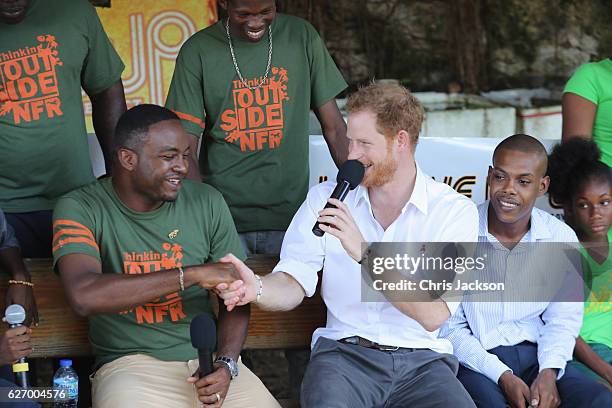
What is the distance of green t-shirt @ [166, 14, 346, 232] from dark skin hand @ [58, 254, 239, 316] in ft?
3.09

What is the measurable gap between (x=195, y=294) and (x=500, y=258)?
48.8 inches

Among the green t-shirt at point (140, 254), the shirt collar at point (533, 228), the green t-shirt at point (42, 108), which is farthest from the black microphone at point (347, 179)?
the green t-shirt at point (42, 108)

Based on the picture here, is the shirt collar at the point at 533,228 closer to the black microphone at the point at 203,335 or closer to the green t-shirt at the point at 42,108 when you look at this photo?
the black microphone at the point at 203,335

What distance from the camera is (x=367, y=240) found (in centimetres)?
373

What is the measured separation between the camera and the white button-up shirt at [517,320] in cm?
388

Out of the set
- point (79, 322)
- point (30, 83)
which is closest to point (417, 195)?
point (79, 322)

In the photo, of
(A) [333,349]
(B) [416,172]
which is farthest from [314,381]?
(B) [416,172]

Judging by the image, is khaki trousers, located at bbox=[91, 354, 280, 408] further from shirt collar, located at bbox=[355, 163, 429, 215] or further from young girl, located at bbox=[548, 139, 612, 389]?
young girl, located at bbox=[548, 139, 612, 389]

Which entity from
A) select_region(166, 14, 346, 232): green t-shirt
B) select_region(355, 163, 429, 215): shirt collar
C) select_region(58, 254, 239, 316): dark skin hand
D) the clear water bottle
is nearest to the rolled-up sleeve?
select_region(355, 163, 429, 215): shirt collar

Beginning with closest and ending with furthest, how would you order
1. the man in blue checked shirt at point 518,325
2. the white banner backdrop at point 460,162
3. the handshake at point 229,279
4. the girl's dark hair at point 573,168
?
the handshake at point 229,279
the man in blue checked shirt at point 518,325
the girl's dark hair at point 573,168
the white banner backdrop at point 460,162

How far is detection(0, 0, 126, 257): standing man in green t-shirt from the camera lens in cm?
399

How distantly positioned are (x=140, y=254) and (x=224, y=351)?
17.8 inches

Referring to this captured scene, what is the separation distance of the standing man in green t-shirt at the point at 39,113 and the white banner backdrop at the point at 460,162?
1.32 meters

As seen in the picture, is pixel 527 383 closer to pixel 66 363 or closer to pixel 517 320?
pixel 517 320
